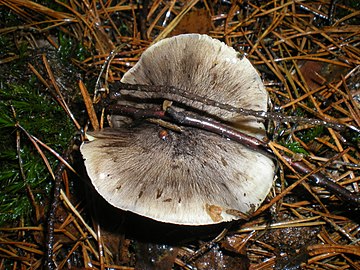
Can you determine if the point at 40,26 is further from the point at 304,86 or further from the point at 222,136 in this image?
the point at 304,86

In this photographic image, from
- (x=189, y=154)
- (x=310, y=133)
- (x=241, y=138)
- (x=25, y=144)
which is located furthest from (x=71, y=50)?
(x=310, y=133)

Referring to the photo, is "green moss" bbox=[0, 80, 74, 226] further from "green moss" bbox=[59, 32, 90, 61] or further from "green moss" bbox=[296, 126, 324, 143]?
"green moss" bbox=[296, 126, 324, 143]

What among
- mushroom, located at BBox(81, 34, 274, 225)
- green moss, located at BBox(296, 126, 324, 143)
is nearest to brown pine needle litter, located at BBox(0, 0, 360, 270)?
green moss, located at BBox(296, 126, 324, 143)

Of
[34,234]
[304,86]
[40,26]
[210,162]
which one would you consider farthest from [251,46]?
[34,234]

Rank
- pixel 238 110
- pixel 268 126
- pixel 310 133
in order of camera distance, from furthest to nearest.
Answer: pixel 310 133
pixel 268 126
pixel 238 110

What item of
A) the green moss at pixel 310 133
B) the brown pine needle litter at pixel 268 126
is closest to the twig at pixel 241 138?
the brown pine needle litter at pixel 268 126

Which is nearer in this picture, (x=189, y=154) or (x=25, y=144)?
(x=189, y=154)

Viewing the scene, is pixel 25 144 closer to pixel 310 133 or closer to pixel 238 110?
pixel 238 110
